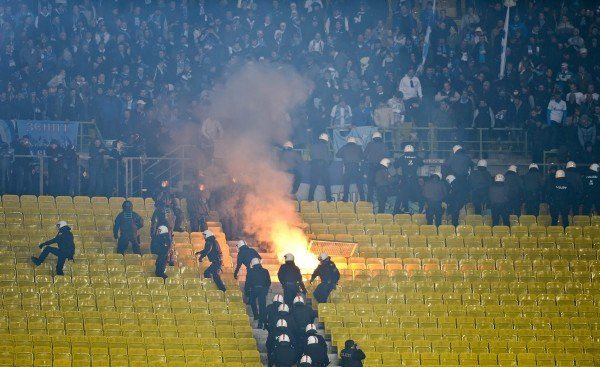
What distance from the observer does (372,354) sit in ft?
80.0

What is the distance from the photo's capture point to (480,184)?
3061 centimetres

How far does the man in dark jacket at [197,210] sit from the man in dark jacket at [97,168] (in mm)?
2738

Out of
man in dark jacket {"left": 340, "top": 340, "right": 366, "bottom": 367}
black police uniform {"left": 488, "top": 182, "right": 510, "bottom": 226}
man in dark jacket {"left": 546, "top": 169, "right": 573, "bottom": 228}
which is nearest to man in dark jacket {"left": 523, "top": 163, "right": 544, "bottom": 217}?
man in dark jacket {"left": 546, "top": 169, "right": 573, "bottom": 228}

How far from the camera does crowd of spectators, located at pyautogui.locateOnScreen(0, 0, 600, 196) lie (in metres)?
33.0

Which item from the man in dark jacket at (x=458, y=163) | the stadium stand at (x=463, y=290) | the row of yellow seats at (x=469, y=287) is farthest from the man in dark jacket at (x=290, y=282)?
the man in dark jacket at (x=458, y=163)

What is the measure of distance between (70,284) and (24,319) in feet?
5.30

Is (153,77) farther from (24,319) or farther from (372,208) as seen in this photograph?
(24,319)

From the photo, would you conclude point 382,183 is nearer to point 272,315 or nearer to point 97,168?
point 97,168

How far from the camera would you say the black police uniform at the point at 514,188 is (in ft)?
100

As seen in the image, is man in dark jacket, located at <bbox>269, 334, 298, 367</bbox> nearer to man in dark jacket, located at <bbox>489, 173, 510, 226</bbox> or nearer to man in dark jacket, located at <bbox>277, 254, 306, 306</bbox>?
man in dark jacket, located at <bbox>277, 254, 306, 306</bbox>

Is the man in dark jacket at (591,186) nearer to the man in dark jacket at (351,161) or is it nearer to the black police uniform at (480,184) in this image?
the black police uniform at (480,184)

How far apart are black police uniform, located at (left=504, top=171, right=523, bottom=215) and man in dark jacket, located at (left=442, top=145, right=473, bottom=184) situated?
0.83m

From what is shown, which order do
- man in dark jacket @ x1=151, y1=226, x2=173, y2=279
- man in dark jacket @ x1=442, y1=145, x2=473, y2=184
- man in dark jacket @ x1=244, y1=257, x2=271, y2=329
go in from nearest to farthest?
man in dark jacket @ x1=244, y1=257, x2=271, y2=329
man in dark jacket @ x1=151, y1=226, x2=173, y2=279
man in dark jacket @ x1=442, y1=145, x2=473, y2=184

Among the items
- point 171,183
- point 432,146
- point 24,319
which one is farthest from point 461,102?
point 24,319
